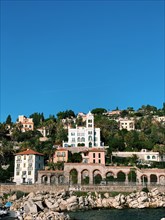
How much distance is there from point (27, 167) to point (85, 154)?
641 inches

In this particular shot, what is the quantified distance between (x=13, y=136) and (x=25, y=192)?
45.5 m

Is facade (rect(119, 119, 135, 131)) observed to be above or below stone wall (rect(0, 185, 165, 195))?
above

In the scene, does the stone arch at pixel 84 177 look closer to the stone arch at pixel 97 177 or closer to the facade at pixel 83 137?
the stone arch at pixel 97 177

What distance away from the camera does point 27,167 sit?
74.5 meters

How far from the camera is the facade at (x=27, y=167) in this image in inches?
2894

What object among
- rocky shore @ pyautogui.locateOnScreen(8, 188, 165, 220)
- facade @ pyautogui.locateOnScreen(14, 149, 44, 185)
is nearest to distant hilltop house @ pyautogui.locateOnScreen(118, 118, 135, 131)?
facade @ pyautogui.locateOnScreen(14, 149, 44, 185)

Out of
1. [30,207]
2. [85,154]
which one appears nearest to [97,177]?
[85,154]

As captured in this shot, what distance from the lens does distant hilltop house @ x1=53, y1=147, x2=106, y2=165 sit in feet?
260

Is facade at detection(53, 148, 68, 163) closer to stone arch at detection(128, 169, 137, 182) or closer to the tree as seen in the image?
stone arch at detection(128, 169, 137, 182)

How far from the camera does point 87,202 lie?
176ft

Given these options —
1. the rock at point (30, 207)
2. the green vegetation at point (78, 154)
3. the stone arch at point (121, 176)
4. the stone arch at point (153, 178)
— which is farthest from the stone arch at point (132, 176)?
the rock at point (30, 207)

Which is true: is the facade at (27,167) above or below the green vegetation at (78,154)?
below

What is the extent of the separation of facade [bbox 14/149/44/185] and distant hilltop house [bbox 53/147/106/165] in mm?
8014

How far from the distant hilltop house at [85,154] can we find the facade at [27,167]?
8.01 metres
